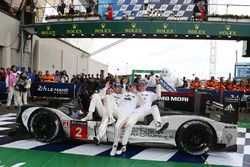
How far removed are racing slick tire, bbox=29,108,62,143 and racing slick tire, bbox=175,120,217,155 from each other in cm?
217

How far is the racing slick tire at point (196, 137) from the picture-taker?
505 cm

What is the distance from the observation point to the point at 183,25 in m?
14.7

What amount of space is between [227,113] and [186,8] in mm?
12975

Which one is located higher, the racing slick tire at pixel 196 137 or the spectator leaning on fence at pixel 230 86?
the spectator leaning on fence at pixel 230 86

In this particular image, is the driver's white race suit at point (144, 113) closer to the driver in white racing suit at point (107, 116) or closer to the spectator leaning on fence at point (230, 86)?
the driver in white racing suit at point (107, 116)

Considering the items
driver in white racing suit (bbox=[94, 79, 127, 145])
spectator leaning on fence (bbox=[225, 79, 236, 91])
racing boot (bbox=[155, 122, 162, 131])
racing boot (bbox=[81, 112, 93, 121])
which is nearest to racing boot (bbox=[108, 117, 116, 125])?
driver in white racing suit (bbox=[94, 79, 127, 145])

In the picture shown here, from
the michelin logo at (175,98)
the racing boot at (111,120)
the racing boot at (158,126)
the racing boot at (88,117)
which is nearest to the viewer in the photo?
the racing boot at (158,126)

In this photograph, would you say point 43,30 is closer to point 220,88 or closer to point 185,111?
point 220,88

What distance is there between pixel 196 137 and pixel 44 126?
108 inches

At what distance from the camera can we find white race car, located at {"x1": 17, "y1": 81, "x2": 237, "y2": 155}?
5066 millimetres

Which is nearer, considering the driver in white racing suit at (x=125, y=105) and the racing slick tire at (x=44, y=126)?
the driver in white racing suit at (x=125, y=105)

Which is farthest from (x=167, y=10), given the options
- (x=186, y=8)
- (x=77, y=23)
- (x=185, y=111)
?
(x=185, y=111)

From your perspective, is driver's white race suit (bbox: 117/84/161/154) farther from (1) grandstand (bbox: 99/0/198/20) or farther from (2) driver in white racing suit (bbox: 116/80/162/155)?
(1) grandstand (bbox: 99/0/198/20)

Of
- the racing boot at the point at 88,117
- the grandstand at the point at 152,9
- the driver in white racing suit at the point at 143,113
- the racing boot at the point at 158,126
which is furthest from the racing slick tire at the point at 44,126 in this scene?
the grandstand at the point at 152,9
